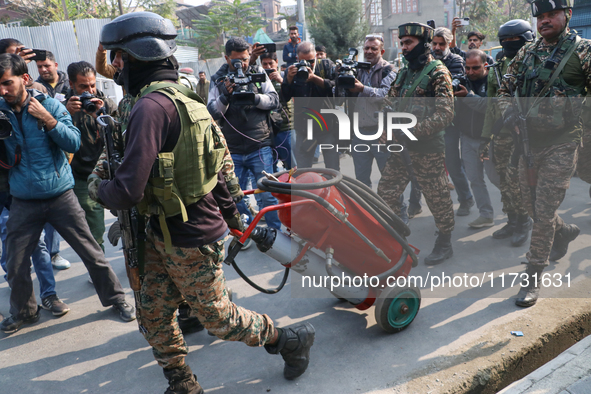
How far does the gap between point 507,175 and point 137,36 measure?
3956 millimetres

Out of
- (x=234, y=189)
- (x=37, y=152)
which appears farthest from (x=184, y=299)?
(x=37, y=152)

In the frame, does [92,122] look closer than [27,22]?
Yes

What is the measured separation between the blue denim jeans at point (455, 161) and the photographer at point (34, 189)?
3.87m

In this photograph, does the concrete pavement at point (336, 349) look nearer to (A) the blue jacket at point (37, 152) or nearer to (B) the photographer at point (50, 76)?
(A) the blue jacket at point (37, 152)

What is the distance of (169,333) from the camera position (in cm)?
251

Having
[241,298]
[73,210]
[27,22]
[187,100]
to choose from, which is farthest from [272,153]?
[27,22]

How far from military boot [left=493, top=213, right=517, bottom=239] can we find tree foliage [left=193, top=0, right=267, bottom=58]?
111ft

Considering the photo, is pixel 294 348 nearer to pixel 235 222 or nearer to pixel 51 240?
pixel 235 222

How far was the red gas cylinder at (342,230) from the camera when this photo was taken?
113 inches

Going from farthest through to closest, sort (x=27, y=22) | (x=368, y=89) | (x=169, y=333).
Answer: (x=27, y=22), (x=368, y=89), (x=169, y=333)

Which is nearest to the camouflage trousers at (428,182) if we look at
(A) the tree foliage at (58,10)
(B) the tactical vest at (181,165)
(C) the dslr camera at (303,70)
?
(C) the dslr camera at (303,70)

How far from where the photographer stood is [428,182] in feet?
14.0

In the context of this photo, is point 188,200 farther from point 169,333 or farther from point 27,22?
point 27,22

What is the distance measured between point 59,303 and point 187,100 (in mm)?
2444
